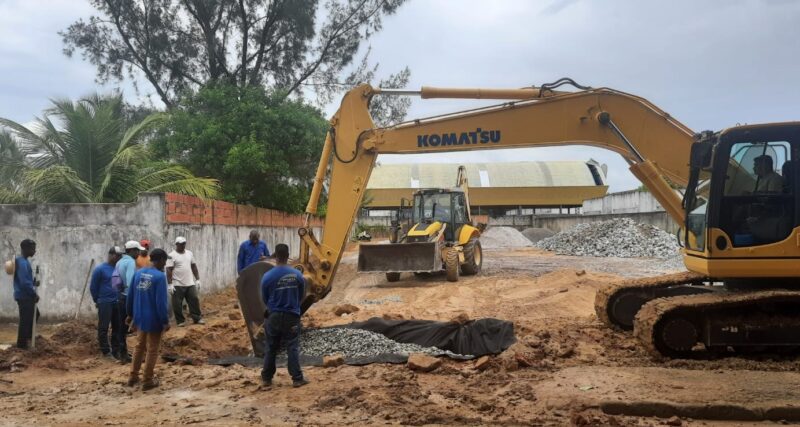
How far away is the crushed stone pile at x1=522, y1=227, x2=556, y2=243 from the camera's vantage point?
139ft

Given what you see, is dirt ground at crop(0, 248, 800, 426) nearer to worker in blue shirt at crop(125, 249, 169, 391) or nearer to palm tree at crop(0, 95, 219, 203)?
worker in blue shirt at crop(125, 249, 169, 391)

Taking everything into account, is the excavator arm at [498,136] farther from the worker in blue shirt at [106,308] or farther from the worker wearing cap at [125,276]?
the worker in blue shirt at [106,308]

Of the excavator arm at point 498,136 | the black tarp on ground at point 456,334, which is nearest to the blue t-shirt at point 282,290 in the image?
the black tarp on ground at point 456,334

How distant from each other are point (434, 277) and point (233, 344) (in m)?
8.55

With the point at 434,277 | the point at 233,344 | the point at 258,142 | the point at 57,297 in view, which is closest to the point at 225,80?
the point at 258,142

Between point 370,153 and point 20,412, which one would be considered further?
point 370,153

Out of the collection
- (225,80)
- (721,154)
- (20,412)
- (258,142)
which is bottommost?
(20,412)

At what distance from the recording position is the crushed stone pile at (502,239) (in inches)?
1492

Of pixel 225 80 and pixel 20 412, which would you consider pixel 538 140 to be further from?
pixel 225 80

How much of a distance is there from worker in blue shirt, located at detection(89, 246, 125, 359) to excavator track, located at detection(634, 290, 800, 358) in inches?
264

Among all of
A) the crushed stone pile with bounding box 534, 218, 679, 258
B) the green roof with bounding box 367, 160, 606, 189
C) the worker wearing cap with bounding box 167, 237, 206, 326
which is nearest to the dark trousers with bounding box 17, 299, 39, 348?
the worker wearing cap with bounding box 167, 237, 206, 326

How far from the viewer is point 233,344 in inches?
366

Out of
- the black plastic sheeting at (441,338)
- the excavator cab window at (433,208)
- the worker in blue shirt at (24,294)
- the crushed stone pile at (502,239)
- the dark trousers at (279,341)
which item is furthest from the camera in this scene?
the crushed stone pile at (502,239)

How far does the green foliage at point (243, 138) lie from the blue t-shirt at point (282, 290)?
11.2 metres
